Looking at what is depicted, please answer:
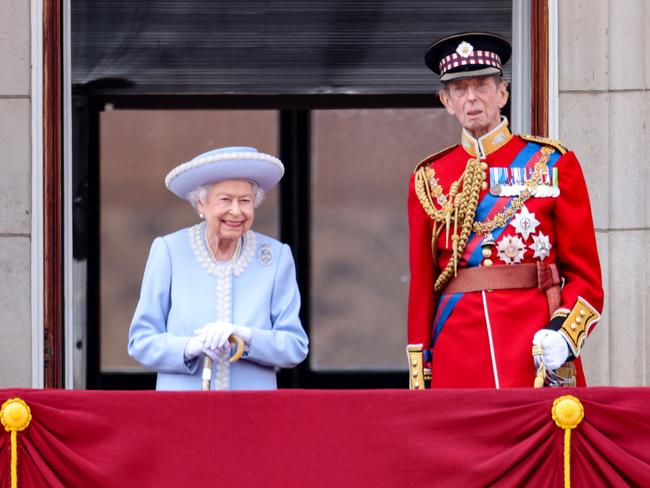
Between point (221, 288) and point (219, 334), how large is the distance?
29cm

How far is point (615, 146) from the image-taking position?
682 cm

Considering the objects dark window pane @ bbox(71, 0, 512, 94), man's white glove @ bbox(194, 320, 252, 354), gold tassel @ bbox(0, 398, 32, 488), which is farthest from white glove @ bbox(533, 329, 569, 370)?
dark window pane @ bbox(71, 0, 512, 94)

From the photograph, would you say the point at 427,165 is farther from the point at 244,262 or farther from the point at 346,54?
the point at 346,54

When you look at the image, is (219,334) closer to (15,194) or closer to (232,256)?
(232,256)

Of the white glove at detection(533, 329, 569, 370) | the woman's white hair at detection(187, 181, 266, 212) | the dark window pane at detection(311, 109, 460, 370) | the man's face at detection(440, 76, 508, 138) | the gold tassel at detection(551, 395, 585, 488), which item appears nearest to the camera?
the gold tassel at detection(551, 395, 585, 488)

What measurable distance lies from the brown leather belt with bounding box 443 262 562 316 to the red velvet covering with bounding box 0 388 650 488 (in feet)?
2.19

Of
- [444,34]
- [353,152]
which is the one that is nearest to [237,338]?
[444,34]

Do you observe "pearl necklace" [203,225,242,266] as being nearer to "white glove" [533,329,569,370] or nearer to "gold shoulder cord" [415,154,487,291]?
"gold shoulder cord" [415,154,487,291]

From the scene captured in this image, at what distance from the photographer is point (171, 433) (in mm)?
4562

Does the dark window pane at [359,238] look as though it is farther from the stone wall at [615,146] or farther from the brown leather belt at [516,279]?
the brown leather belt at [516,279]

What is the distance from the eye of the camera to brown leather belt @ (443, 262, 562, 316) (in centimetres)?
518

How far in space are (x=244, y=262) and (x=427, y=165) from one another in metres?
0.79

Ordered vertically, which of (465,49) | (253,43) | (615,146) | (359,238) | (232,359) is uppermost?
(253,43)

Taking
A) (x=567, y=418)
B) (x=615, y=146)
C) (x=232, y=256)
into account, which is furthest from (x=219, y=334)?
(x=615, y=146)
